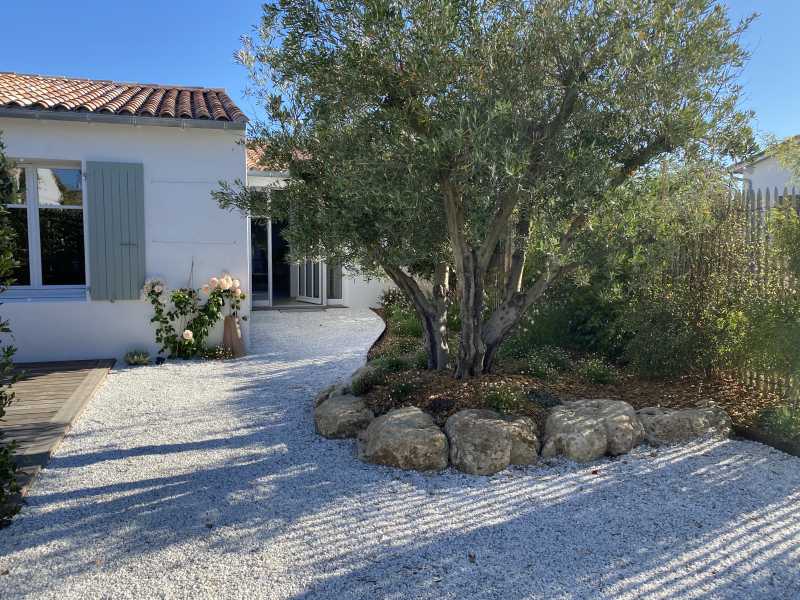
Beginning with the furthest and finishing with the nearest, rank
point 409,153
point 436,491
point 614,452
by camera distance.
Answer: point 614,452, point 409,153, point 436,491

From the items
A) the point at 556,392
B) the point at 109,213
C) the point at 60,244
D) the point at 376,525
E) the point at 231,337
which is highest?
the point at 109,213

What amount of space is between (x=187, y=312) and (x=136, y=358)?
0.89 meters

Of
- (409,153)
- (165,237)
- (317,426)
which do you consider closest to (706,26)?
(409,153)

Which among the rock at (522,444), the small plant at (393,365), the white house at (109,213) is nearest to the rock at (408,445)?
the rock at (522,444)

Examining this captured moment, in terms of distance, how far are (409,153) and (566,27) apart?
4.41ft

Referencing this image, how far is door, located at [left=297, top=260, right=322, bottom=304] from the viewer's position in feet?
43.3

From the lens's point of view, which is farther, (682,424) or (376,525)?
(682,424)

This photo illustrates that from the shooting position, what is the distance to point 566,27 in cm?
375

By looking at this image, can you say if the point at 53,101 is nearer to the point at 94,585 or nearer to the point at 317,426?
the point at 317,426

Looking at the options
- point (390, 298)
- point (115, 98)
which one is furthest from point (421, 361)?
point (390, 298)

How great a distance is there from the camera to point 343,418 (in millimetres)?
4645

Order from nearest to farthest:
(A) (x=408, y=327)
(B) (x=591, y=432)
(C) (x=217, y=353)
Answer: (B) (x=591, y=432)
(C) (x=217, y=353)
(A) (x=408, y=327)

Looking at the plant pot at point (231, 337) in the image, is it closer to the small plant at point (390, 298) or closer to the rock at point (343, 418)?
the rock at point (343, 418)

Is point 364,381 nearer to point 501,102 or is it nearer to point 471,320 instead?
point 471,320
